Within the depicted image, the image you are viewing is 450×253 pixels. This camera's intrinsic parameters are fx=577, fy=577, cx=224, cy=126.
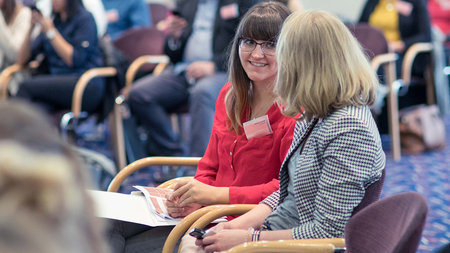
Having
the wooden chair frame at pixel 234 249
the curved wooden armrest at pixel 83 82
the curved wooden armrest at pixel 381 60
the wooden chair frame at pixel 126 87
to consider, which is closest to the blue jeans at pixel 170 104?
the wooden chair frame at pixel 126 87

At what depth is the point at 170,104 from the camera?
4.30 meters

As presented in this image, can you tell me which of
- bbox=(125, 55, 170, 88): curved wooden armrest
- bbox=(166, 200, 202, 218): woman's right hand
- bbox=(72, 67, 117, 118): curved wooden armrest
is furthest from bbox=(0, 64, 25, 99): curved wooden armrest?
bbox=(166, 200, 202, 218): woman's right hand

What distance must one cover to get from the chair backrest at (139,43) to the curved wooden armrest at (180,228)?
10.9 ft

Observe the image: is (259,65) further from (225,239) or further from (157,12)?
(157,12)

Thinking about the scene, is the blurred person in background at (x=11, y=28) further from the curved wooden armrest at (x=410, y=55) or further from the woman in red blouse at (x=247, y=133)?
the woman in red blouse at (x=247, y=133)

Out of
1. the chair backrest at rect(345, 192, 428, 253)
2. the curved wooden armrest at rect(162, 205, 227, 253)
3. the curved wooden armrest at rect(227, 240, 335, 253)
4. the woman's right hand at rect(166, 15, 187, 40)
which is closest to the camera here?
the chair backrest at rect(345, 192, 428, 253)

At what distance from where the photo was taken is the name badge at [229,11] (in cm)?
380

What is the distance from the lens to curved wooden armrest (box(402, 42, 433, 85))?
4719mm

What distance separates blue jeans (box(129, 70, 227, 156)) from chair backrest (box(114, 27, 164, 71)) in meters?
0.66

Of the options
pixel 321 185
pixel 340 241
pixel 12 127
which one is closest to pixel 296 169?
pixel 321 185

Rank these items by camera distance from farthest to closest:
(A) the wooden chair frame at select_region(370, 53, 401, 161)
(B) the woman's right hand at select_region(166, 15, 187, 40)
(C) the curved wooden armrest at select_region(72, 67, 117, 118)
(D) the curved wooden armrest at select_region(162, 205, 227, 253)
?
(A) the wooden chair frame at select_region(370, 53, 401, 161) < (B) the woman's right hand at select_region(166, 15, 187, 40) < (C) the curved wooden armrest at select_region(72, 67, 117, 118) < (D) the curved wooden armrest at select_region(162, 205, 227, 253)

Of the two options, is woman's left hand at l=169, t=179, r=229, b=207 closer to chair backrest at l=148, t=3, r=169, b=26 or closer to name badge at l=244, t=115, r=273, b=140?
name badge at l=244, t=115, r=273, b=140

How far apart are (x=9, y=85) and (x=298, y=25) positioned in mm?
3609

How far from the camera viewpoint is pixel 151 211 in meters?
1.85
